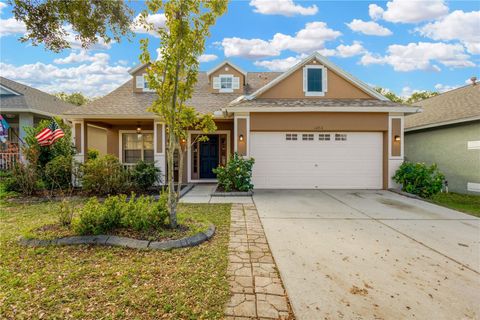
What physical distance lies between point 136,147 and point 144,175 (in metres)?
4.05

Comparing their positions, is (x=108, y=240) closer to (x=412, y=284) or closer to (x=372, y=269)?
(x=372, y=269)

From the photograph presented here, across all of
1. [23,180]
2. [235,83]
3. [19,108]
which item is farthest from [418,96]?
[19,108]

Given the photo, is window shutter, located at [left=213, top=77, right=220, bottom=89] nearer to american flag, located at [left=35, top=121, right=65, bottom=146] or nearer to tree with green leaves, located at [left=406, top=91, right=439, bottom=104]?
american flag, located at [left=35, top=121, right=65, bottom=146]

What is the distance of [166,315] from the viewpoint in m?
2.20

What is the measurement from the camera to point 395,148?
9.07 m

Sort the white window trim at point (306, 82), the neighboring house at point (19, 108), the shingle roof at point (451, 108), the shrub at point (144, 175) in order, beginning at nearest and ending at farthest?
the shrub at point (144, 175), the white window trim at point (306, 82), the shingle roof at point (451, 108), the neighboring house at point (19, 108)

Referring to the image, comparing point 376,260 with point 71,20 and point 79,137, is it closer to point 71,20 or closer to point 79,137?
point 71,20

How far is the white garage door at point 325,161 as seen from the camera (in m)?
9.29

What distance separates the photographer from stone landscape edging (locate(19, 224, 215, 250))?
12.0 ft

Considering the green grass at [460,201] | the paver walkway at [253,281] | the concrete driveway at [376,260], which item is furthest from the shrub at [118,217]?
the green grass at [460,201]

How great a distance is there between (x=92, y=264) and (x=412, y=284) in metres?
3.94

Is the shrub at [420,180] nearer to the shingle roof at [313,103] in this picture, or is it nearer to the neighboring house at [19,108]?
the shingle roof at [313,103]

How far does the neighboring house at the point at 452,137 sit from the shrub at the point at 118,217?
11.7 m

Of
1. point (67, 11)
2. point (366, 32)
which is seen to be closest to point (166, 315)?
point (67, 11)
